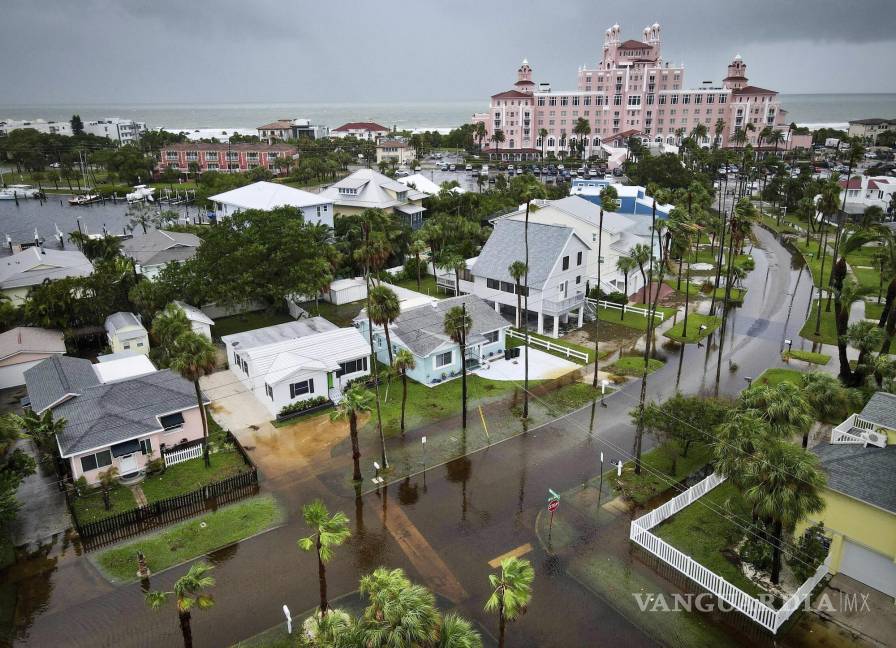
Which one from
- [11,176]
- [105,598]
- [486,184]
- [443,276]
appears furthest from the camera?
[11,176]

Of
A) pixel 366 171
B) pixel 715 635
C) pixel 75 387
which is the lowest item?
pixel 715 635

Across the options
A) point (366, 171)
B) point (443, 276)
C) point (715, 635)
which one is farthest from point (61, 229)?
point (715, 635)

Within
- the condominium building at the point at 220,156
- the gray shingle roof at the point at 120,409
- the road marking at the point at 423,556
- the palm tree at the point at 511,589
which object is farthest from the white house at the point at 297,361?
the condominium building at the point at 220,156

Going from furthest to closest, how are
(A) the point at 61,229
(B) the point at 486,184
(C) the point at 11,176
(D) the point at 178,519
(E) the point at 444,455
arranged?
(C) the point at 11,176
(B) the point at 486,184
(A) the point at 61,229
(E) the point at 444,455
(D) the point at 178,519

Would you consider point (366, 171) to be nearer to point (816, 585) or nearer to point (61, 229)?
point (61, 229)

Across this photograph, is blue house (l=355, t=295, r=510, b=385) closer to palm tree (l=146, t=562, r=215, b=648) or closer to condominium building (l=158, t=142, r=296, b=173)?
palm tree (l=146, t=562, r=215, b=648)

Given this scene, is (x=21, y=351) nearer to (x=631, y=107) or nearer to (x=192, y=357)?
(x=192, y=357)

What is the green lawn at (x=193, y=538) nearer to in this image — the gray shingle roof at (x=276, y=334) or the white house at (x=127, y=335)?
the gray shingle roof at (x=276, y=334)

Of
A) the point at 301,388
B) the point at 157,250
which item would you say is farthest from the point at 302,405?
the point at 157,250
